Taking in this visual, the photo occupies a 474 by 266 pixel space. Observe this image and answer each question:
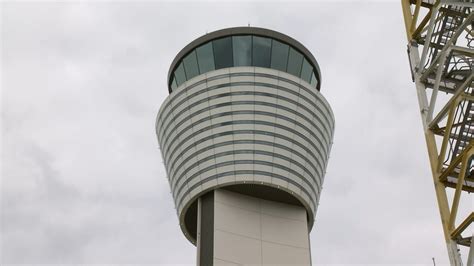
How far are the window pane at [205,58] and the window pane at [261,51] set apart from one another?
376cm

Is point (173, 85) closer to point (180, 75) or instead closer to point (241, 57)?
point (180, 75)

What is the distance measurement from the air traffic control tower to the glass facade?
90 mm

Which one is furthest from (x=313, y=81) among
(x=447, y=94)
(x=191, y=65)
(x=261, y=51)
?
(x=447, y=94)

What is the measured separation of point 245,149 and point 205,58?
10614mm

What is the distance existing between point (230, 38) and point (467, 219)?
147 feet

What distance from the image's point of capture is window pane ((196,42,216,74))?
69.4 meters

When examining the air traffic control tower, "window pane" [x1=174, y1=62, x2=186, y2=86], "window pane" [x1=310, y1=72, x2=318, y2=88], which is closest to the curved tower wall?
the air traffic control tower

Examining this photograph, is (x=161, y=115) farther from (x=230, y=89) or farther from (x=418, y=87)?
(x=418, y=87)

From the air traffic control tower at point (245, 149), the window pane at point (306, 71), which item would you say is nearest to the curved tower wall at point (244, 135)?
the air traffic control tower at point (245, 149)

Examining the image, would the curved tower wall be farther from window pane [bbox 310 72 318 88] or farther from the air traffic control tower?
window pane [bbox 310 72 318 88]

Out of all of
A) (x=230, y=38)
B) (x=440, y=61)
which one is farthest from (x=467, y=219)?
(x=230, y=38)

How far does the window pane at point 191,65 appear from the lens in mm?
70062

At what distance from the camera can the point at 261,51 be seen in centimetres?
7012

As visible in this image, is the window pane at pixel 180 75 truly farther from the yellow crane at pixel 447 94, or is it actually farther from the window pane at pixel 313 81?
the yellow crane at pixel 447 94
